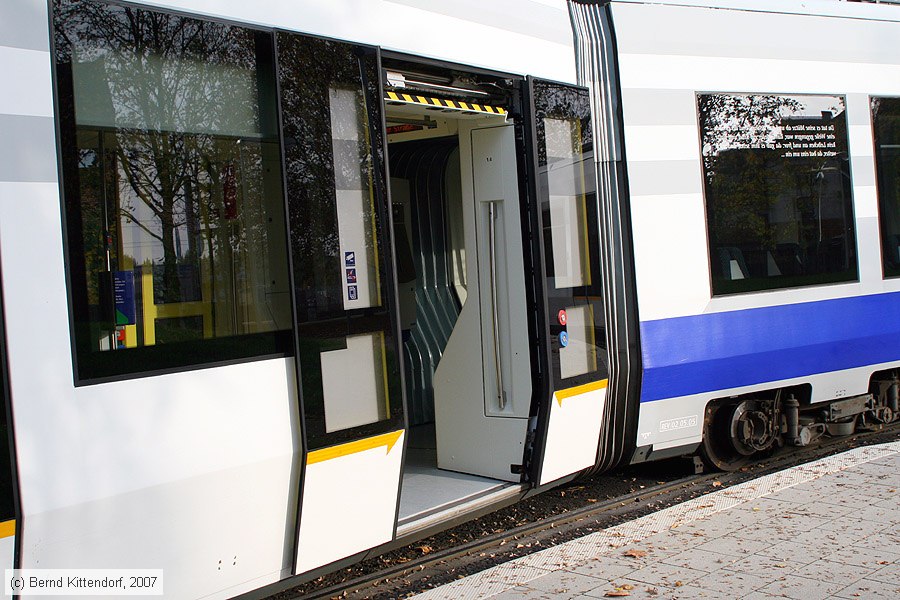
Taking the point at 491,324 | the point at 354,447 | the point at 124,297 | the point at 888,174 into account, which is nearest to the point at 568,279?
the point at 491,324

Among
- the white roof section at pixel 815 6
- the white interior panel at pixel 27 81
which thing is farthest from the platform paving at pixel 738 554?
the white roof section at pixel 815 6

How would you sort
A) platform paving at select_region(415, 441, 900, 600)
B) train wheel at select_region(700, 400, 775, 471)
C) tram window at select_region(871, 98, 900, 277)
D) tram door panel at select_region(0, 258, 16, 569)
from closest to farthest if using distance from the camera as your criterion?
1. tram door panel at select_region(0, 258, 16, 569)
2. platform paving at select_region(415, 441, 900, 600)
3. train wheel at select_region(700, 400, 775, 471)
4. tram window at select_region(871, 98, 900, 277)

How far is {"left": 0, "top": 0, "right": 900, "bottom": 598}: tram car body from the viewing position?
3.59 metres

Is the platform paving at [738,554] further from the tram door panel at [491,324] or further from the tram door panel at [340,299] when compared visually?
the tram door panel at [491,324]

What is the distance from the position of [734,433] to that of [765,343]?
2.39 ft

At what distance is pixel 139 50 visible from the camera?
12.6 feet

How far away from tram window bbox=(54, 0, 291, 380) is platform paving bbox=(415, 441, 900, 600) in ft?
5.95

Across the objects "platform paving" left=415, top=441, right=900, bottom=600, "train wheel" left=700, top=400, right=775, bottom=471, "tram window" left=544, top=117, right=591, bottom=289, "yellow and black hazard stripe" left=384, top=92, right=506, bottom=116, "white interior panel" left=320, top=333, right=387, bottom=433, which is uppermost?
"yellow and black hazard stripe" left=384, top=92, right=506, bottom=116

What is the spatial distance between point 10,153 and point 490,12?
3.03 m

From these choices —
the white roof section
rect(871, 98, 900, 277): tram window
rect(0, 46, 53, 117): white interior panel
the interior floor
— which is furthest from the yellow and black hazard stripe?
rect(871, 98, 900, 277): tram window

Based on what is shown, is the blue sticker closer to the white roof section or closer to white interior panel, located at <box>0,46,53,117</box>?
white interior panel, located at <box>0,46,53,117</box>

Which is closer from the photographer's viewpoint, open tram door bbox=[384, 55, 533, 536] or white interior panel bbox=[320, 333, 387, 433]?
white interior panel bbox=[320, 333, 387, 433]

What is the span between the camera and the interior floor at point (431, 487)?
5.43m

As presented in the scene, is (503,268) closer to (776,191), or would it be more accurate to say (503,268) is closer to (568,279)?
(568,279)
